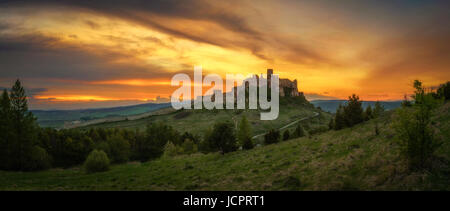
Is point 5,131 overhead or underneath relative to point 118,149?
overhead

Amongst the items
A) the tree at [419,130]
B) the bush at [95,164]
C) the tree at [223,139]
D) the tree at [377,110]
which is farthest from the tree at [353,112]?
the bush at [95,164]

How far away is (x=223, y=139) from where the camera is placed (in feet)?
150

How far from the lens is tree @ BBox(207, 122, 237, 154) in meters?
45.5

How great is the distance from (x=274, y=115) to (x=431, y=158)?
180 meters

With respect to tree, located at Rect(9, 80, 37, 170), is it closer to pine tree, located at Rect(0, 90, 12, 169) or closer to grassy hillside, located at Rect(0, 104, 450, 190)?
pine tree, located at Rect(0, 90, 12, 169)

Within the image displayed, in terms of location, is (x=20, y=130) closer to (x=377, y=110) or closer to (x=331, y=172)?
(x=331, y=172)

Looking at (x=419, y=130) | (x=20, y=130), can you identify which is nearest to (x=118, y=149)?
(x=20, y=130)

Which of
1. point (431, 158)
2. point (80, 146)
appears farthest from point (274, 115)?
point (431, 158)

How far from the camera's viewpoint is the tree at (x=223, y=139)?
149 ft

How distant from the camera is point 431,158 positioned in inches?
663

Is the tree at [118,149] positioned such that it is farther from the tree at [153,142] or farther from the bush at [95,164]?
the bush at [95,164]

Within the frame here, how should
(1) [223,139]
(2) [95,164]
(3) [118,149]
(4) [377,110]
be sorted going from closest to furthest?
(4) [377,110] → (2) [95,164] → (1) [223,139] → (3) [118,149]

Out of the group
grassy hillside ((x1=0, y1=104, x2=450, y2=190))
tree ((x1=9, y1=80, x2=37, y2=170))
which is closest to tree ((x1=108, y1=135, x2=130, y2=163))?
tree ((x1=9, y1=80, x2=37, y2=170))
